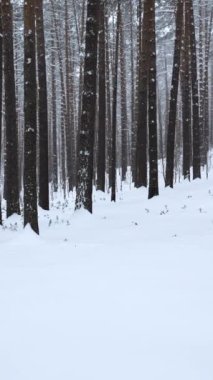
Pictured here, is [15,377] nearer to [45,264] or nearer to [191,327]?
[191,327]

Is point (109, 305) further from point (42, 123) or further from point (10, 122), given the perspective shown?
point (42, 123)

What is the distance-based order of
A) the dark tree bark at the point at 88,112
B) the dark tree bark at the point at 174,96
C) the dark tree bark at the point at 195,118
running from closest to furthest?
the dark tree bark at the point at 88,112
the dark tree bark at the point at 174,96
the dark tree bark at the point at 195,118

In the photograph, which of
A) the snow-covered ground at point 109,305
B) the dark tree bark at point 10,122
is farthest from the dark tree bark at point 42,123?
the snow-covered ground at point 109,305

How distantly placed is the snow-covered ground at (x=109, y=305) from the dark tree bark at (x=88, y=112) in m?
2.11

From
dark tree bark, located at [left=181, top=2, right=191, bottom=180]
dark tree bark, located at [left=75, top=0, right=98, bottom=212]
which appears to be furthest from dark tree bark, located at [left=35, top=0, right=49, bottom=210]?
dark tree bark, located at [left=181, top=2, right=191, bottom=180]

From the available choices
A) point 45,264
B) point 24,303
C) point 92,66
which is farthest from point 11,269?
point 92,66

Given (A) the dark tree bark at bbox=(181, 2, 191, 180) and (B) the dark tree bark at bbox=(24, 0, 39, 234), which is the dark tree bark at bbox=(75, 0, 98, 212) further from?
(A) the dark tree bark at bbox=(181, 2, 191, 180)

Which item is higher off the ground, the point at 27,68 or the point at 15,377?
the point at 27,68

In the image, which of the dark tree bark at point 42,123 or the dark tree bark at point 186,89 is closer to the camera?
the dark tree bark at point 42,123

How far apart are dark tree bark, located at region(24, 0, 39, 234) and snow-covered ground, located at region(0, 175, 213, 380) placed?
29.2 inches

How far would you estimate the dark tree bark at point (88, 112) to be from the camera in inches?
392

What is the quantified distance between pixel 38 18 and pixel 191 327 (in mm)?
12144

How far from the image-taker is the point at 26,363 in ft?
10.2

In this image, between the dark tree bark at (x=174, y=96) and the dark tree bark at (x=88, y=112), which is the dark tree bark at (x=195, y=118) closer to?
the dark tree bark at (x=174, y=96)
